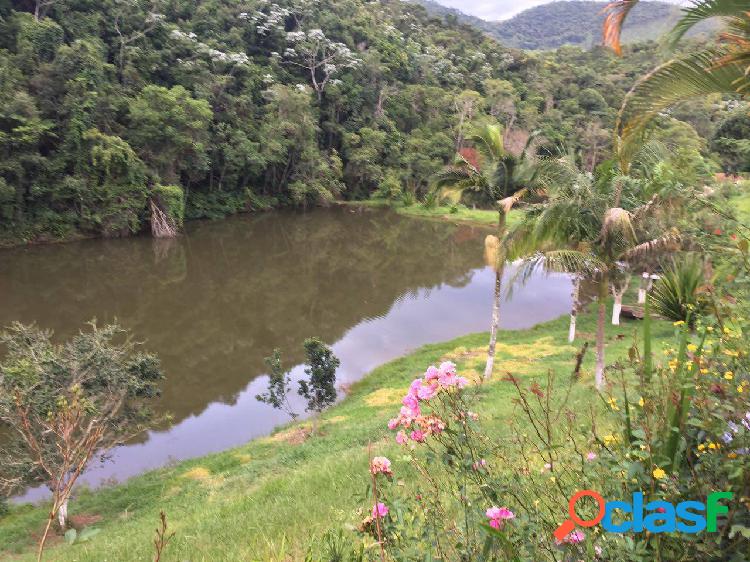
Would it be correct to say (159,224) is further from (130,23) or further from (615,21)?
(615,21)

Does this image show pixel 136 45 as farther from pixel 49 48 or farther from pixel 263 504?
pixel 263 504

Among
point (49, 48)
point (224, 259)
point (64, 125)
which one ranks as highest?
point (49, 48)

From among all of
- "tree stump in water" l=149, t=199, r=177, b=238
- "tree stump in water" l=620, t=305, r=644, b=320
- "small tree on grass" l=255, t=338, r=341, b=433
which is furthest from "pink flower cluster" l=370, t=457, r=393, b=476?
"tree stump in water" l=149, t=199, r=177, b=238

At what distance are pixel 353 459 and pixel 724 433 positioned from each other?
541 centimetres

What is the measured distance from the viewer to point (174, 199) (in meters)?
28.2

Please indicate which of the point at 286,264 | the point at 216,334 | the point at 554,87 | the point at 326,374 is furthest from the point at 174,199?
the point at 554,87

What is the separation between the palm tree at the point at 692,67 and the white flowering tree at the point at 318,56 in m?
39.8

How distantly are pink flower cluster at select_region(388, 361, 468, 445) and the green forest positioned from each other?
1258 cm

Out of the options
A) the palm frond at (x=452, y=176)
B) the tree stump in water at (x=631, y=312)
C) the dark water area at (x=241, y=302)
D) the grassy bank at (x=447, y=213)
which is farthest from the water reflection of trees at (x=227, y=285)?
the tree stump in water at (x=631, y=312)

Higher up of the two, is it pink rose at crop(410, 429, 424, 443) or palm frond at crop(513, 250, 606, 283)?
pink rose at crop(410, 429, 424, 443)

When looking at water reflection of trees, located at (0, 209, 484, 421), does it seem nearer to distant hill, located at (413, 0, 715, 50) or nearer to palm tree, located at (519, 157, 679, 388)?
palm tree, located at (519, 157, 679, 388)

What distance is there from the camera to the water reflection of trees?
15023 mm

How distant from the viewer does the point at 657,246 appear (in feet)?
23.4

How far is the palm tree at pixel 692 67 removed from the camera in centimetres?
287
